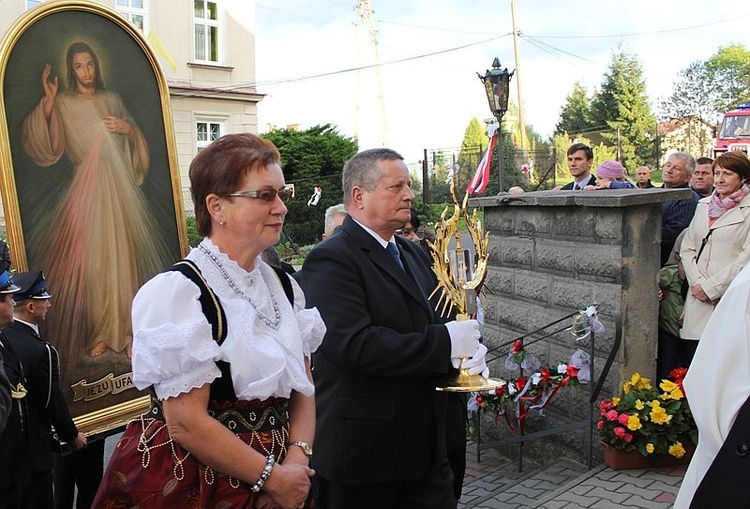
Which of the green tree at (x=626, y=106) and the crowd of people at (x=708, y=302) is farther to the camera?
the green tree at (x=626, y=106)

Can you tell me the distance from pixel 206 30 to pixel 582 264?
67.8 ft

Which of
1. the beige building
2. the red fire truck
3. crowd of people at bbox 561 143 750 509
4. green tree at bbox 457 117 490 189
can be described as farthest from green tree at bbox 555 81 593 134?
crowd of people at bbox 561 143 750 509

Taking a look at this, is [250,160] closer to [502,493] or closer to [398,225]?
[398,225]

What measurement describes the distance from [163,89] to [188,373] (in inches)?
99.5

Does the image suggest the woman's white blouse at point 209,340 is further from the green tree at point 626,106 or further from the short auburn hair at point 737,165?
the green tree at point 626,106

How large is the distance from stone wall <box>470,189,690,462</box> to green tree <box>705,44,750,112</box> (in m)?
46.3

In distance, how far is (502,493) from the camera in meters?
5.09

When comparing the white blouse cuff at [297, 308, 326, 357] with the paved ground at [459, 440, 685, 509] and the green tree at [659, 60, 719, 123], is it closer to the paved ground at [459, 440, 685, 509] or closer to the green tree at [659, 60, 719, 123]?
the paved ground at [459, 440, 685, 509]

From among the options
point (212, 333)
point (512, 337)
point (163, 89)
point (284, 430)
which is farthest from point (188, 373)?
point (512, 337)

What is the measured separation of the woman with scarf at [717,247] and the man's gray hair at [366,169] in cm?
292

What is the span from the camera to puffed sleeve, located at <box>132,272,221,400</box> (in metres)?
2.08

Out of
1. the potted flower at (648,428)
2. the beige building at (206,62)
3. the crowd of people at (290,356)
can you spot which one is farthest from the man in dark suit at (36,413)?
the beige building at (206,62)

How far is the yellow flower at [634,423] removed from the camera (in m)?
4.69

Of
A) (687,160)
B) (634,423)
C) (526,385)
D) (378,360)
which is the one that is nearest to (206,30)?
(687,160)
